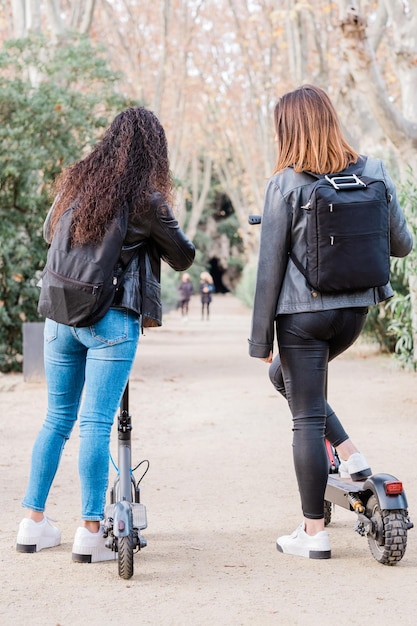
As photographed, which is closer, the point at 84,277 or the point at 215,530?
the point at 84,277

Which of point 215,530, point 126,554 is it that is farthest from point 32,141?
point 126,554

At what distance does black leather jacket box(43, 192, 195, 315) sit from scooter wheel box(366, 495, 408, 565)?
4.41 feet

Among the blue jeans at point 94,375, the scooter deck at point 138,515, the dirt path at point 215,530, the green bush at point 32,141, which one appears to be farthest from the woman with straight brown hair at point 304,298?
the green bush at point 32,141

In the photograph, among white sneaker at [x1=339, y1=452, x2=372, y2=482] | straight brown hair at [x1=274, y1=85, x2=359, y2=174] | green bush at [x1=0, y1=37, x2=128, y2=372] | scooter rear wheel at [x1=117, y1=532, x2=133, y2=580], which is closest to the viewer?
scooter rear wheel at [x1=117, y1=532, x2=133, y2=580]

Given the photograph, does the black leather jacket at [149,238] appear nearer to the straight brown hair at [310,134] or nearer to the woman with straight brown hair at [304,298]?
the woman with straight brown hair at [304,298]

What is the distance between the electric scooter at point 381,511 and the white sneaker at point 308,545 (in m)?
Answer: 0.16

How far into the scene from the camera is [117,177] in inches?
164

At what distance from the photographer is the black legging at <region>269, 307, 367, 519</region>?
4.25 metres

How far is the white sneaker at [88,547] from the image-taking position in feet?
14.1

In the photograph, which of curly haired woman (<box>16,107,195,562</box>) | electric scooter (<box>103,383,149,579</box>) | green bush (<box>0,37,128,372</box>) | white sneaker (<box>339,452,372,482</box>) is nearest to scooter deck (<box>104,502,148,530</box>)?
electric scooter (<box>103,383,149,579</box>)

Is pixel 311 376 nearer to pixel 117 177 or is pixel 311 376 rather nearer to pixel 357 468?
pixel 357 468

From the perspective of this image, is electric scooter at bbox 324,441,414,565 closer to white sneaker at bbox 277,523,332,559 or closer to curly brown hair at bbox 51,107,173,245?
white sneaker at bbox 277,523,332,559

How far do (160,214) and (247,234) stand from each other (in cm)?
4002

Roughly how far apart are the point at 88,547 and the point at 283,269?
58.0 inches
